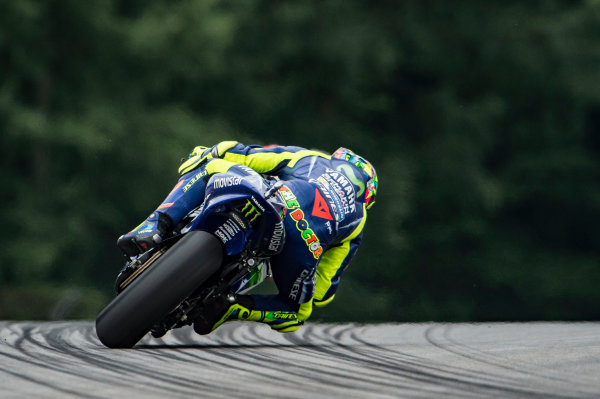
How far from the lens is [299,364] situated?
5.05m

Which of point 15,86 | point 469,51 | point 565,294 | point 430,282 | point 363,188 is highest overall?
point 15,86

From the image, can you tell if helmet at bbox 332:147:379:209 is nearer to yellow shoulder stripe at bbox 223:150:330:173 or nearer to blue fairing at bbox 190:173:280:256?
yellow shoulder stripe at bbox 223:150:330:173

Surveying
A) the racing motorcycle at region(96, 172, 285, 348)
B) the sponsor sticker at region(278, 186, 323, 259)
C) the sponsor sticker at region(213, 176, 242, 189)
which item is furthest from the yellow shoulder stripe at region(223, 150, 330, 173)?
the sponsor sticker at region(213, 176, 242, 189)

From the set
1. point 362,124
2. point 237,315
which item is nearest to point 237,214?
point 237,315

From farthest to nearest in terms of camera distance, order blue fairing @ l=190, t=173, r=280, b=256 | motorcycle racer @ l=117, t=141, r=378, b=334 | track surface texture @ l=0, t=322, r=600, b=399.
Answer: motorcycle racer @ l=117, t=141, r=378, b=334 < blue fairing @ l=190, t=173, r=280, b=256 < track surface texture @ l=0, t=322, r=600, b=399

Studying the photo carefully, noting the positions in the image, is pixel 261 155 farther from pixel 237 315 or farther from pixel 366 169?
pixel 237 315

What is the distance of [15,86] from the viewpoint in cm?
1989

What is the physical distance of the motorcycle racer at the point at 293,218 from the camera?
19.3 ft

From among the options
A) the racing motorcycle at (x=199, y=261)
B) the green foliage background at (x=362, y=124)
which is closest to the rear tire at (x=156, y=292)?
the racing motorcycle at (x=199, y=261)

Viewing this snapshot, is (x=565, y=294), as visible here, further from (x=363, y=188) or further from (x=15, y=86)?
(x=363, y=188)

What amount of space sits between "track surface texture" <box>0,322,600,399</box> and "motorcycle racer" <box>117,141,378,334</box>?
219mm

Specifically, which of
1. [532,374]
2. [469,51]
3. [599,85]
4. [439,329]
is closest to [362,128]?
[469,51]

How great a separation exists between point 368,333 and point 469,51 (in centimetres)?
1948

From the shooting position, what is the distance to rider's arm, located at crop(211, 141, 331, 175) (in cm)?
634
